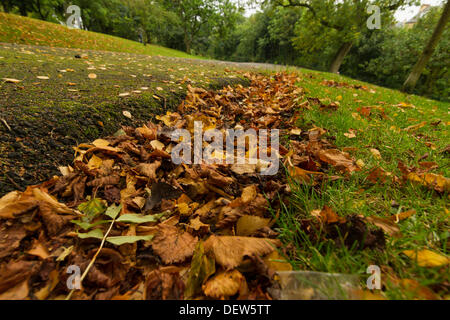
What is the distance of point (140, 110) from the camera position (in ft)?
5.51

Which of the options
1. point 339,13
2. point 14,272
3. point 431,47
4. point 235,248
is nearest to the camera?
point 14,272

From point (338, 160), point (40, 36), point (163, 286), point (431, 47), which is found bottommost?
point (163, 286)

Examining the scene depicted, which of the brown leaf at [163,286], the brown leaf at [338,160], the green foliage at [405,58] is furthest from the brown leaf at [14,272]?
the green foliage at [405,58]

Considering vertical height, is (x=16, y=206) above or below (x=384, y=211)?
above

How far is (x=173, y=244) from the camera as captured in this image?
2.47 feet

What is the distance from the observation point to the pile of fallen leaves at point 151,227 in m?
0.63

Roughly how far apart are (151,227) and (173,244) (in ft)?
0.40

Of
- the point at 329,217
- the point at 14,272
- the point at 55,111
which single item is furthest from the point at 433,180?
the point at 55,111

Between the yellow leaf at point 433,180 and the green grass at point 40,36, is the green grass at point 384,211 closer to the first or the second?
the yellow leaf at point 433,180

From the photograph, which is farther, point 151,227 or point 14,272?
point 151,227

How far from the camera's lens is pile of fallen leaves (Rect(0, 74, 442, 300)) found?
2.07 ft

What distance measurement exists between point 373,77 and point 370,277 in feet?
88.3

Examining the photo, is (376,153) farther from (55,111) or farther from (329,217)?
(55,111)

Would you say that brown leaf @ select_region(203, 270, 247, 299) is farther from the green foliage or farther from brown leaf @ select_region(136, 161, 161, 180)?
the green foliage
